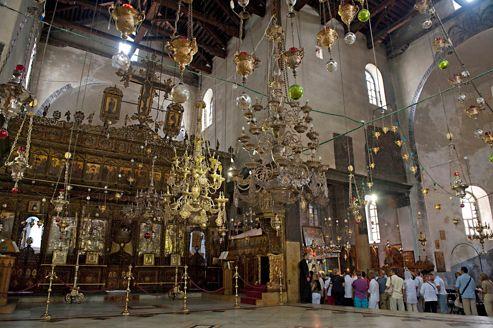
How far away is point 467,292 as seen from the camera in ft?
26.1

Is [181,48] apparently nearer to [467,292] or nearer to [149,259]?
[467,292]

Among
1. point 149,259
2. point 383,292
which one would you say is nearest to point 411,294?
point 383,292

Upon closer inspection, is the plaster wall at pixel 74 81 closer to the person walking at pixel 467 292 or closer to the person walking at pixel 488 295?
the person walking at pixel 467 292

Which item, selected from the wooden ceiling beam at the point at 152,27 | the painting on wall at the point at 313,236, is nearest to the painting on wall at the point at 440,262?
the painting on wall at the point at 313,236

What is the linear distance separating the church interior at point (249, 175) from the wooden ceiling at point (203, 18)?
0.34 ft

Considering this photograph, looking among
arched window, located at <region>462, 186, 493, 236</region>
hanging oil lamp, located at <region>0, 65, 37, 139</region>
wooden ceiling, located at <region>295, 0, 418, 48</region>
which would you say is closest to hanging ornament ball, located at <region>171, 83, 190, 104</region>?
hanging oil lamp, located at <region>0, 65, 37, 139</region>

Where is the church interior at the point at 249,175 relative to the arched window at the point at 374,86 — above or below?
below

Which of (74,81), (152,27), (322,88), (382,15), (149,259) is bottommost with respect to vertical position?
(149,259)

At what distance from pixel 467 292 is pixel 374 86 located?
1079 centimetres

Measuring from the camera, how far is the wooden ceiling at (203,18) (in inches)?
563

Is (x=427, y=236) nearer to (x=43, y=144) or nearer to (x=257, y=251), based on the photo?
(x=257, y=251)

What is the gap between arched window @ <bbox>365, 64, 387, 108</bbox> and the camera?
16.0 m

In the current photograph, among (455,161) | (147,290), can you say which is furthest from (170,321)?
(455,161)

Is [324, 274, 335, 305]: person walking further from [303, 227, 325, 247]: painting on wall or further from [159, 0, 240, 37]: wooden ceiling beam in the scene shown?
[159, 0, 240, 37]: wooden ceiling beam
